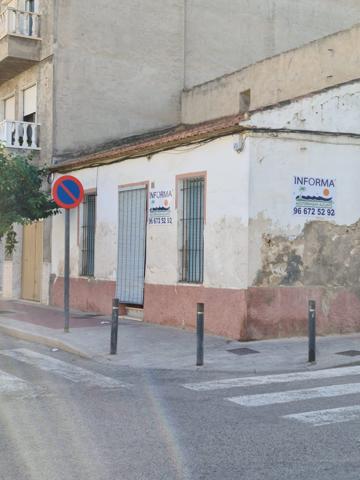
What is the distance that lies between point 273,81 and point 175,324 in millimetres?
8120

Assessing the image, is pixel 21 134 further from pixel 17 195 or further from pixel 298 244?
pixel 298 244

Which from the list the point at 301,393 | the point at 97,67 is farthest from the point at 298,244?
Result: the point at 97,67

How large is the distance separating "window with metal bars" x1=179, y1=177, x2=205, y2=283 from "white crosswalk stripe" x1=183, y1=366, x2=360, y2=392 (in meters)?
4.14

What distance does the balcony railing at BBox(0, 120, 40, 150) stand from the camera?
61.4ft

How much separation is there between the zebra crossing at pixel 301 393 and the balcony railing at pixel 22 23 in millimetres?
13758

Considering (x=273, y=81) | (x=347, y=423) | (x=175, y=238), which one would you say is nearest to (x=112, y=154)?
(x=175, y=238)

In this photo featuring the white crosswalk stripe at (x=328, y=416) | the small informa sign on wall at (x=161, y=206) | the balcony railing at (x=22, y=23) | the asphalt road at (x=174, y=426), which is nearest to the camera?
the asphalt road at (x=174, y=426)

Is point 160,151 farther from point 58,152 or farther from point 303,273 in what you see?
point 58,152

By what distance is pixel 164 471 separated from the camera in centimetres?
473

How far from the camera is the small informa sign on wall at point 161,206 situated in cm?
1351

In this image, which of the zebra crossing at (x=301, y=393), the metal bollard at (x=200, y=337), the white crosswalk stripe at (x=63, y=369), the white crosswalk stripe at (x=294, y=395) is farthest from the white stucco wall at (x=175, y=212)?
the white crosswalk stripe at (x=294, y=395)

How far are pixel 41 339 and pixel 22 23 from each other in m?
10.9

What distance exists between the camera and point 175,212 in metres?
13.4

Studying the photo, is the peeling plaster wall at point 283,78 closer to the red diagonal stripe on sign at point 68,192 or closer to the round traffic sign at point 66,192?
the round traffic sign at point 66,192
